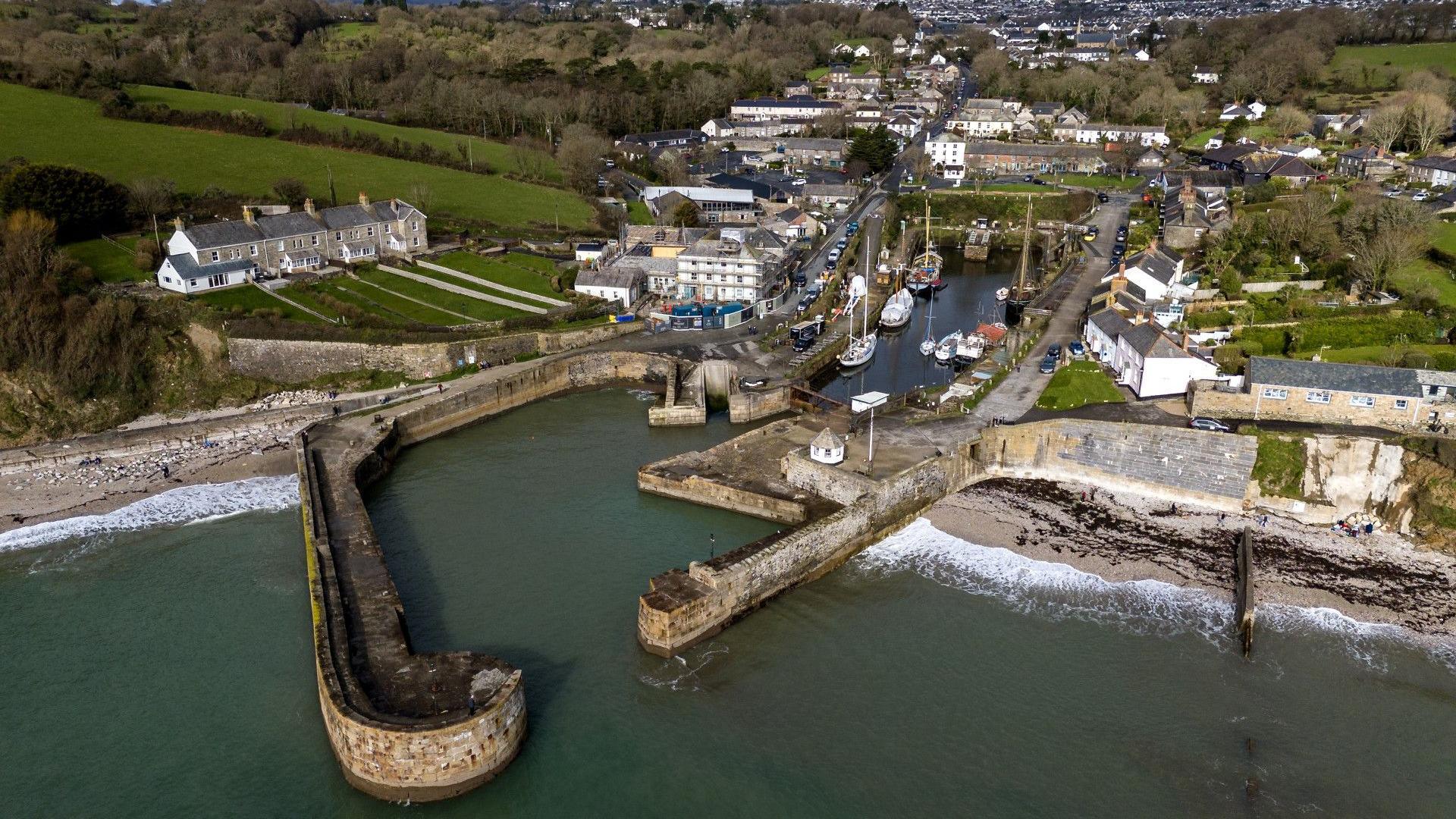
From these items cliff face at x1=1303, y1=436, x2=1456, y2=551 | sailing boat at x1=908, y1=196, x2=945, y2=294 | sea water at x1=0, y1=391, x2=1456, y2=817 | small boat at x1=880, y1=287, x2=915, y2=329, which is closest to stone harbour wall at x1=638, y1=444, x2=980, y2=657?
sea water at x1=0, y1=391, x2=1456, y2=817

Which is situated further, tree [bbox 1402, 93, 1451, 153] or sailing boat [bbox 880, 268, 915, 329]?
tree [bbox 1402, 93, 1451, 153]

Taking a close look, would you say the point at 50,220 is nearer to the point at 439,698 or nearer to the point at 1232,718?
the point at 439,698

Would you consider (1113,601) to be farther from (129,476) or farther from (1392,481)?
(129,476)

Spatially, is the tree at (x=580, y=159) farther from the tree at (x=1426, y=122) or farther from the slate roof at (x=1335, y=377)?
the tree at (x=1426, y=122)

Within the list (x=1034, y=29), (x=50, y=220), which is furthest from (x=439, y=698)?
(x=1034, y=29)

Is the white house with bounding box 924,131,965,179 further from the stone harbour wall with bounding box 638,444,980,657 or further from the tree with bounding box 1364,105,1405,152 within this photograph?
the stone harbour wall with bounding box 638,444,980,657

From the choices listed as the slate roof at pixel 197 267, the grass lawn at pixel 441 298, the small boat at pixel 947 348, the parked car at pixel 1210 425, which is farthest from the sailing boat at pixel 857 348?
the slate roof at pixel 197 267

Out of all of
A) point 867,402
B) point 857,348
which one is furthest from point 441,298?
point 867,402
